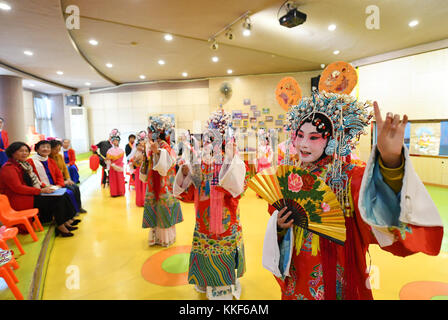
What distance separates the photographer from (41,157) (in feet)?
12.4

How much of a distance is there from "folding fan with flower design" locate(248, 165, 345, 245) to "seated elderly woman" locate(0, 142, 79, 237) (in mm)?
3571

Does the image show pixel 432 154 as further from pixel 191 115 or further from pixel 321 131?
pixel 191 115

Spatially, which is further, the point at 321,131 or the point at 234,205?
the point at 234,205

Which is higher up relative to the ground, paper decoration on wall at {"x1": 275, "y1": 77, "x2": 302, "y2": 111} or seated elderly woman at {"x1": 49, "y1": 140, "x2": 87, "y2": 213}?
paper decoration on wall at {"x1": 275, "y1": 77, "x2": 302, "y2": 111}

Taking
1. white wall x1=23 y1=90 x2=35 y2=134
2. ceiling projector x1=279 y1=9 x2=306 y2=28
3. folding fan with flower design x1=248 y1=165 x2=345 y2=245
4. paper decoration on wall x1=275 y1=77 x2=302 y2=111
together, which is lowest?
folding fan with flower design x1=248 y1=165 x2=345 y2=245

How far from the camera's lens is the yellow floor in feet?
7.66

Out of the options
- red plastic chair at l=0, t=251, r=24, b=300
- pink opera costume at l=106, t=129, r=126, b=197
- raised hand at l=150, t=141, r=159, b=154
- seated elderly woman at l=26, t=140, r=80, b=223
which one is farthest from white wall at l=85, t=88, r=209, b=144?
red plastic chair at l=0, t=251, r=24, b=300

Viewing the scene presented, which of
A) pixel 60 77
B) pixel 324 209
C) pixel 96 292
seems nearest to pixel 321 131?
pixel 324 209

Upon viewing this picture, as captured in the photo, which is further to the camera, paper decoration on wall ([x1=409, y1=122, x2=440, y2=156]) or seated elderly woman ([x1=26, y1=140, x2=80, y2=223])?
paper decoration on wall ([x1=409, y1=122, x2=440, y2=156])

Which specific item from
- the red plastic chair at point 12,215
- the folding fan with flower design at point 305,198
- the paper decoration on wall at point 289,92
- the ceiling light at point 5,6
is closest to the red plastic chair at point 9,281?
the red plastic chair at point 12,215

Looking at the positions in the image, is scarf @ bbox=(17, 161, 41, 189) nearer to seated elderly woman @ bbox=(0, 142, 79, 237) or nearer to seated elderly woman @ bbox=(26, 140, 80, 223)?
seated elderly woman @ bbox=(0, 142, 79, 237)

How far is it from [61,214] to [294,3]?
213 inches

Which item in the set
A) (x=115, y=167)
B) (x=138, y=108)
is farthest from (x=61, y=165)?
(x=138, y=108)

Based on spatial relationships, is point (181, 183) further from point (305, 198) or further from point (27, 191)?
point (27, 191)
